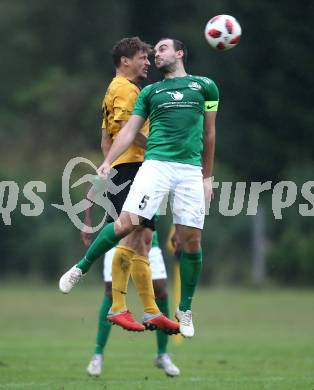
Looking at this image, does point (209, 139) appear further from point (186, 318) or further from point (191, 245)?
point (186, 318)

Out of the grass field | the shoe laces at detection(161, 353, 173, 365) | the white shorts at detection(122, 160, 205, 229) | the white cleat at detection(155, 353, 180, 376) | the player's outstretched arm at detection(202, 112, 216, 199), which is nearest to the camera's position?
the white shorts at detection(122, 160, 205, 229)

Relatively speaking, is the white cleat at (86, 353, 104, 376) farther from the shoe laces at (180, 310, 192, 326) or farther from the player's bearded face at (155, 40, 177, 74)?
the player's bearded face at (155, 40, 177, 74)

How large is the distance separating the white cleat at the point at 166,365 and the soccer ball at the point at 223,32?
3108 mm

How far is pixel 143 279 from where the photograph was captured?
34.2ft

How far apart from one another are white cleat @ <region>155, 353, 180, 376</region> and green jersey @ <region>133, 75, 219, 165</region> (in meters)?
2.42

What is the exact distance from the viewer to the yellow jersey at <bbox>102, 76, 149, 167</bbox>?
405 inches

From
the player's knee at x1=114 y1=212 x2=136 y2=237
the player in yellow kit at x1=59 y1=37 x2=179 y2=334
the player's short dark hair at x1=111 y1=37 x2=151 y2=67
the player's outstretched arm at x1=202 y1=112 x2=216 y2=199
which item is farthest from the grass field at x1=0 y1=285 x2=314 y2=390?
the player's short dark hair at x1=111 y1=37 x2=151 y2=67

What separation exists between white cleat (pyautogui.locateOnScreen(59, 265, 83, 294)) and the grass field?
81cm

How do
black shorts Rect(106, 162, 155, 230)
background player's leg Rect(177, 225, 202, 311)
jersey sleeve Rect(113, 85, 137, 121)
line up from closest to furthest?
background player's leg Rect(177, 225, 202, 311) → jersey sleeve Rect(113, 85, 137, 121) → black shorts Rect(106, 162, 155, 230)

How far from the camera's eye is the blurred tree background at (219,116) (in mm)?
29266

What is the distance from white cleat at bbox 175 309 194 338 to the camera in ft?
A: 32.8

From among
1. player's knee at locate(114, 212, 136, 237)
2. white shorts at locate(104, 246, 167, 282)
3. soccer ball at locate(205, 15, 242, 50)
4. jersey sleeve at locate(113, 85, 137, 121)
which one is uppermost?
soccer ball at locate(205, 15, 242, 50)

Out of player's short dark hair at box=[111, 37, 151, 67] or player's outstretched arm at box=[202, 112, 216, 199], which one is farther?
player's short dark hair at box=[111, 37, 151, 67]

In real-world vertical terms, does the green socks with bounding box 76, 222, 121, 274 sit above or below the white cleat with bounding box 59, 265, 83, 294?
above
